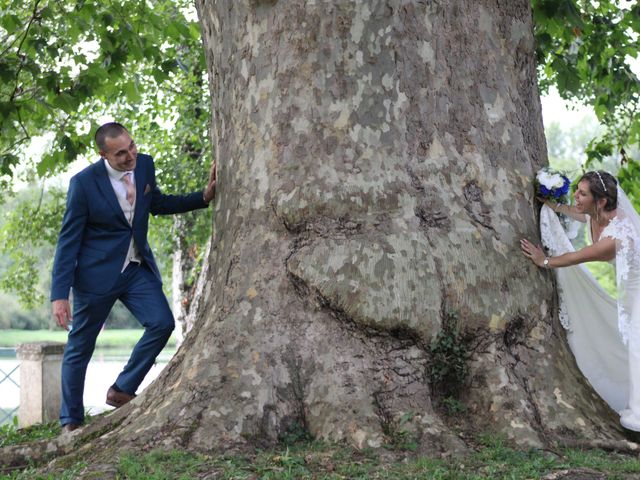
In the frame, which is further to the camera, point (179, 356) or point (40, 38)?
point (40, 38)

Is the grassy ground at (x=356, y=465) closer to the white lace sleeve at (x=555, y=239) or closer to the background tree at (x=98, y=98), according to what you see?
the white lace sleeve at (x=555, y=239)

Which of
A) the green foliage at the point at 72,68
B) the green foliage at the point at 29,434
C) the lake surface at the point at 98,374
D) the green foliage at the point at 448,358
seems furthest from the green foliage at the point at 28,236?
the green foliage at the point at 448,358

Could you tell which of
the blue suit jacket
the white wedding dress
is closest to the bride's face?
the white wedding dress

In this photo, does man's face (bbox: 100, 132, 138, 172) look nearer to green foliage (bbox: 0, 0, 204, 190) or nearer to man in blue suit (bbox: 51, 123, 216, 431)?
man in blue suit (bbox: 51, 123, 216, 431)

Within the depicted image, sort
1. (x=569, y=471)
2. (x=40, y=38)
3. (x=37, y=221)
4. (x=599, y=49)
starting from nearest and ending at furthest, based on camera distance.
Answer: (x=569, y=471)
(x=40, y=38)
(x=599, y=49)
(x=37, y=221)

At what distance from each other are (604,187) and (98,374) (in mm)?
35803

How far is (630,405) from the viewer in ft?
20.0

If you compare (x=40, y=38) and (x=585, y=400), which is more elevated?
(x=40, y=38)

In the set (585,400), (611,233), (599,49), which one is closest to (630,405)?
(585,400)

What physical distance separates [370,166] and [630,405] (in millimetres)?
2279

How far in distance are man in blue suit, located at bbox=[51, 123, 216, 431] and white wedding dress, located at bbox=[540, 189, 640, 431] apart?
2420 mm

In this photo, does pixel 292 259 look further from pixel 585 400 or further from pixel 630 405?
pixel 630 405

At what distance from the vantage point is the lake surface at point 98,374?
23855mm

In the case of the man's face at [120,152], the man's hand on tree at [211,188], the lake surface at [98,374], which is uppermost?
the man's face at [120,152]
